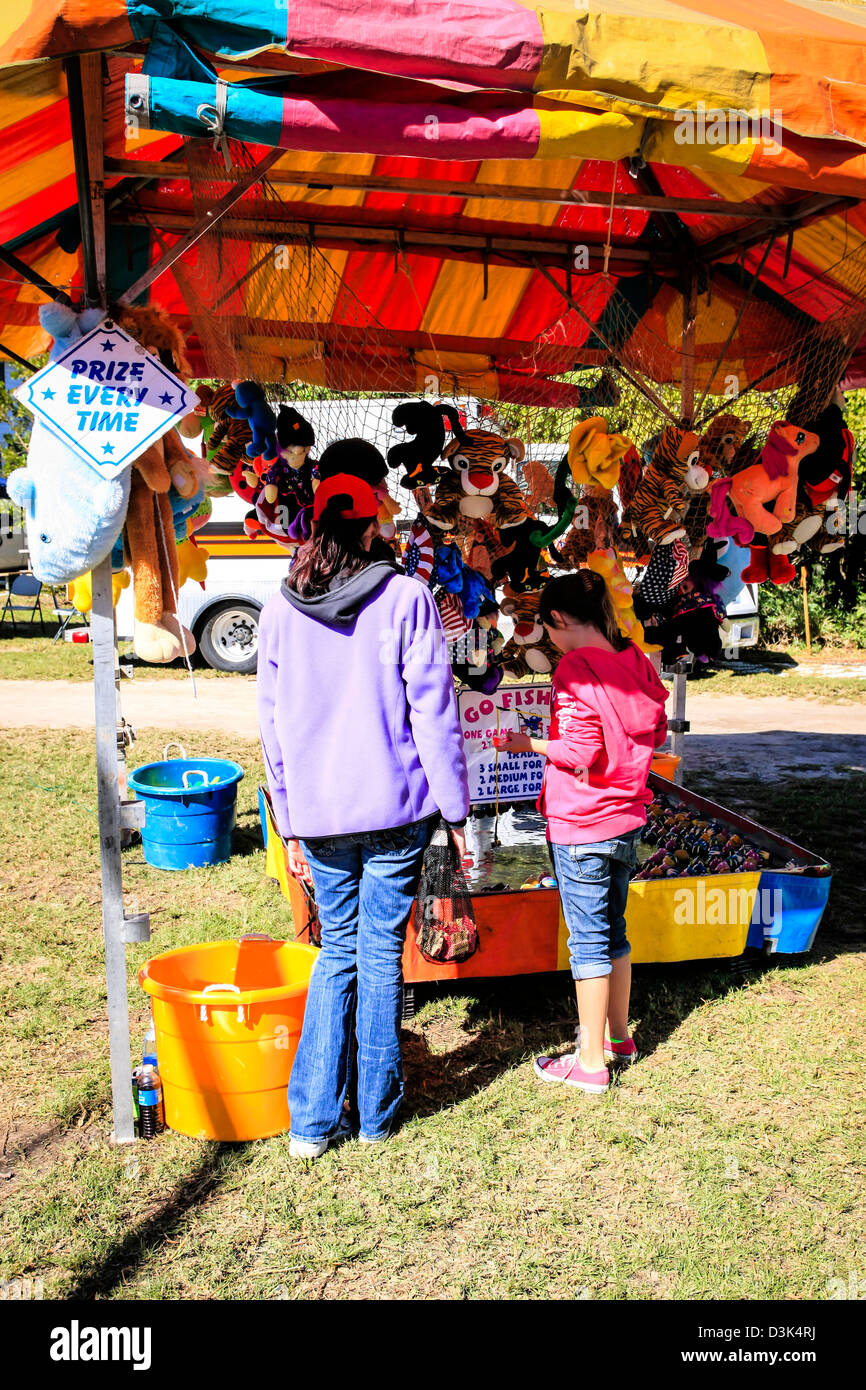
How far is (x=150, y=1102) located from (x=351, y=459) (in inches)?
70.4

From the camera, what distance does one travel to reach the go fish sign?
238 cm

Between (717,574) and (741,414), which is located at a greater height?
(741,414)

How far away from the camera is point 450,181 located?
346 cm

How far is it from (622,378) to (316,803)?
2.92 m

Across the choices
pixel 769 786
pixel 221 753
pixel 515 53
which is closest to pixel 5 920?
pixel 221 753

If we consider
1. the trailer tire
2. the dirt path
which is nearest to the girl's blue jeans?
the dirt path

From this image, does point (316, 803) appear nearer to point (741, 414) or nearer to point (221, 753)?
point (741, 414)

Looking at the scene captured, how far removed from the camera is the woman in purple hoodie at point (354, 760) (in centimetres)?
245

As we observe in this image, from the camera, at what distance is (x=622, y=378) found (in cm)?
457

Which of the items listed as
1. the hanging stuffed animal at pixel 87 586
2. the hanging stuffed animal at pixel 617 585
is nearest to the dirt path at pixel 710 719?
the hanging stuffed animal at pixel 617 585

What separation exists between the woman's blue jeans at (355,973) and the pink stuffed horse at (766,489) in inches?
79.8

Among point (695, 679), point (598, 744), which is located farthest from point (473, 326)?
point (695, 679)

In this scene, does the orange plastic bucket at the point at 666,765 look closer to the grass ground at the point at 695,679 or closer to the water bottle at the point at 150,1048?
the water bottle at the point at 150,1048

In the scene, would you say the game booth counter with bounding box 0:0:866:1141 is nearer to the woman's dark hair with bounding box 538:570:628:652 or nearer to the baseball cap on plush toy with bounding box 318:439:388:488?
the baseball cap on plush toy with bounding box 318:439:388:488
